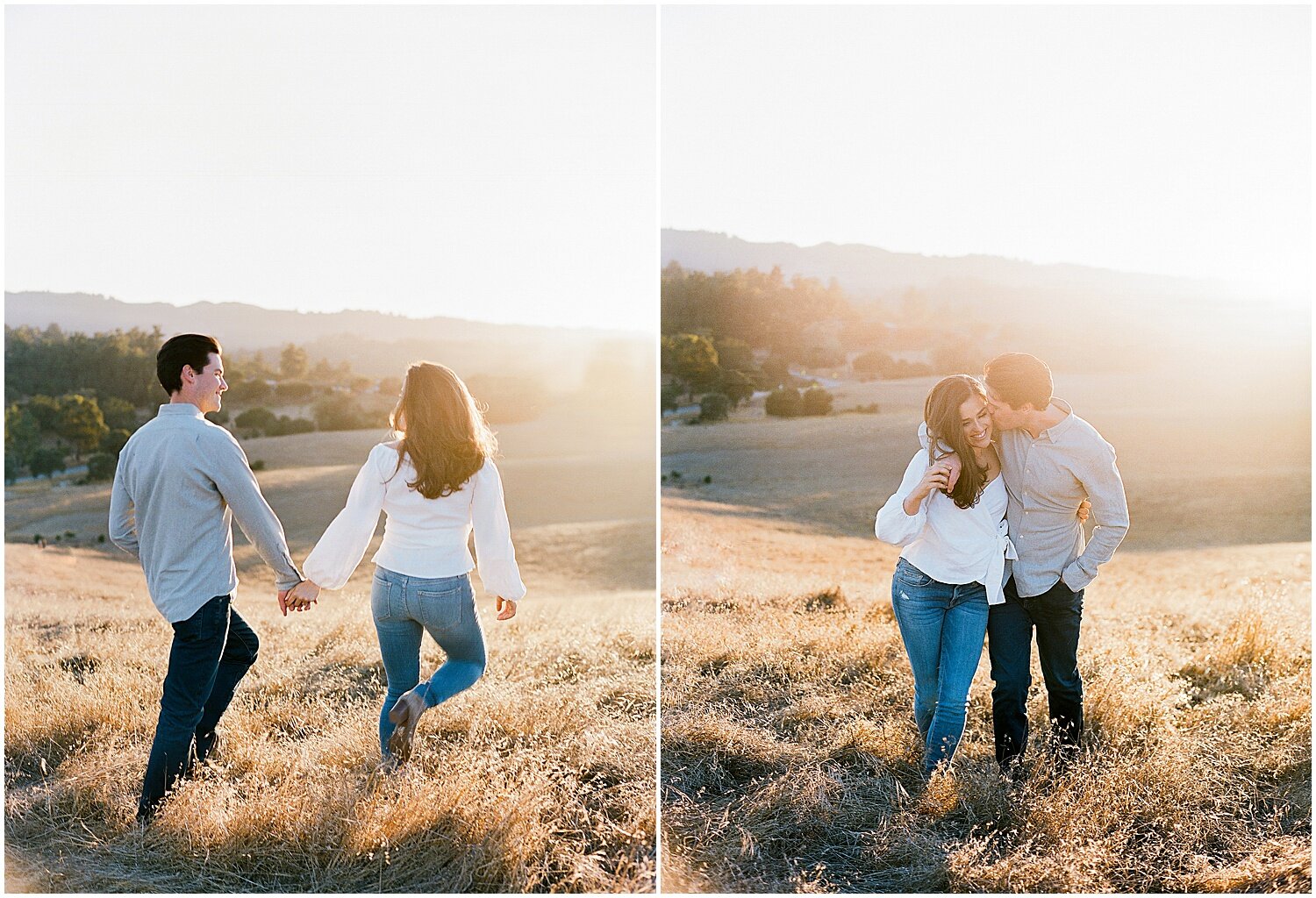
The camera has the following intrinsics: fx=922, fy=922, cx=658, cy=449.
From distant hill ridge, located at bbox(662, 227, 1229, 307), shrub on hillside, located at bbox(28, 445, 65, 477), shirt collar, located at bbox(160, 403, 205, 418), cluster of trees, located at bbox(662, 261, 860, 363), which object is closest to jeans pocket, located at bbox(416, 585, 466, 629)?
shirt collar, located at bbox(160, 403, 205, 418)

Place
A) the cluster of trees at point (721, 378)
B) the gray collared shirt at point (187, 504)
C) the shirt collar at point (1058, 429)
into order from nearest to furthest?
the gray collared shirt at point (187, 504)
the shirt collar at point (1058, 429)
the cluster of trees at point (721, 378)

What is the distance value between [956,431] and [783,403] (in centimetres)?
742

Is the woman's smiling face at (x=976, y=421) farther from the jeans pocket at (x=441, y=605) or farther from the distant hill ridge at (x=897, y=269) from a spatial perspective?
the distant hill ridge at (x=897, y=269)

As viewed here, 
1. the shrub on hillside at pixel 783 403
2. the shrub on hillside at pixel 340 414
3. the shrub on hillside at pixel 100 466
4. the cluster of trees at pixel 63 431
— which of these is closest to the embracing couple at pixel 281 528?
the cluster of trees at pixel 63 431

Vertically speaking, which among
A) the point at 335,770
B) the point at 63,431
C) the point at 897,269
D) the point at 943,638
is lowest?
the point at 335,770

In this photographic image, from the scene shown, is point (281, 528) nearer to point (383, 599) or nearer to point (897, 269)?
point (383, 599)

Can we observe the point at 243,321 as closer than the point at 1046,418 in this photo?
No

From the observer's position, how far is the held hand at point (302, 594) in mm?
2521

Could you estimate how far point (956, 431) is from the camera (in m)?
2.56

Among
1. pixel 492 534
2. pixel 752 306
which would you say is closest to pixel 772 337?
pixel 752 306

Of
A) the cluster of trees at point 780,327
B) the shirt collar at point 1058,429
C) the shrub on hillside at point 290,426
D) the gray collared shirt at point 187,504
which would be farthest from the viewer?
the shrub on hillside at point 290,426

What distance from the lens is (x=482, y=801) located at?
262cm

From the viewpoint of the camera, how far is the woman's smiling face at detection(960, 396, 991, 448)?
8.39 ft

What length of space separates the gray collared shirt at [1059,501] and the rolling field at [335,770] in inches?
53.3
